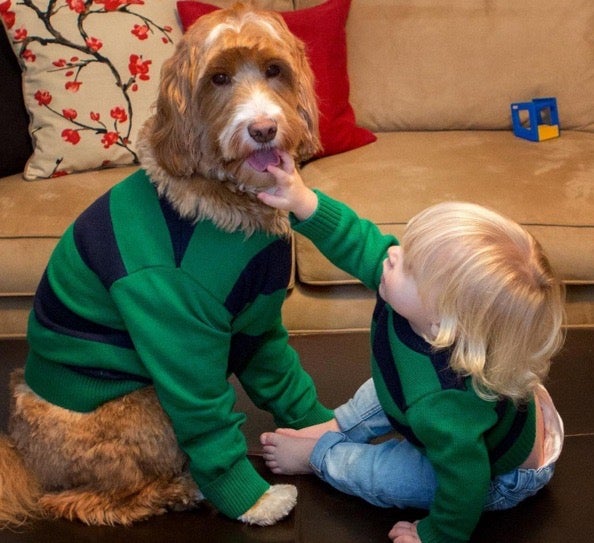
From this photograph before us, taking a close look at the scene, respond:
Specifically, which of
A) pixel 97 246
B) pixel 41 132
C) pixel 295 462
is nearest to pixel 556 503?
pixel 295 462

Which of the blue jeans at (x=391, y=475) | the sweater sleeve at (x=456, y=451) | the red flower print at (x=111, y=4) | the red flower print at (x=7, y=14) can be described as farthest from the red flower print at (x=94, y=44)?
the sweater sleeve at (x=456, y=451)

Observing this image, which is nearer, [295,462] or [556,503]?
[556,503]

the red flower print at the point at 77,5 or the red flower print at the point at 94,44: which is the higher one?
the red flower print at the point at 77,5

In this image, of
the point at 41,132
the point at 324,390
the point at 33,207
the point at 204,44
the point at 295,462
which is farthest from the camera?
the point at 41,132

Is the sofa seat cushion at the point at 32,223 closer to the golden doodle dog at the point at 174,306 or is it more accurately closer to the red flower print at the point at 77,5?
the red flower print at the point at 77,5

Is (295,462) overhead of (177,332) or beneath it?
beneath

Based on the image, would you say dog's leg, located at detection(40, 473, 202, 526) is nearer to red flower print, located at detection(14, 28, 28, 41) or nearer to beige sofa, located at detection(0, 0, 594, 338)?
beige sofa, located at detection(0, 0, 594, 338)

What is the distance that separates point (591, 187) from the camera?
87.7 inches

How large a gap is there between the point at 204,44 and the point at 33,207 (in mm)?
1076

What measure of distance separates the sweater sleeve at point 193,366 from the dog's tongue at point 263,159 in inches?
8.3

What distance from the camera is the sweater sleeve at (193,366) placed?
4.26 ft

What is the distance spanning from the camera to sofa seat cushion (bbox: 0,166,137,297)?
2.06 meters

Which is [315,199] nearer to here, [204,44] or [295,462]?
[204,44]

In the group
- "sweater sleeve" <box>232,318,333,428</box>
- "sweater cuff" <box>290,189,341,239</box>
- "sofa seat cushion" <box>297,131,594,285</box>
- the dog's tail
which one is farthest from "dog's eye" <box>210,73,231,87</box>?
"sofa seat cushion" <box>297,131,594,285</box>
